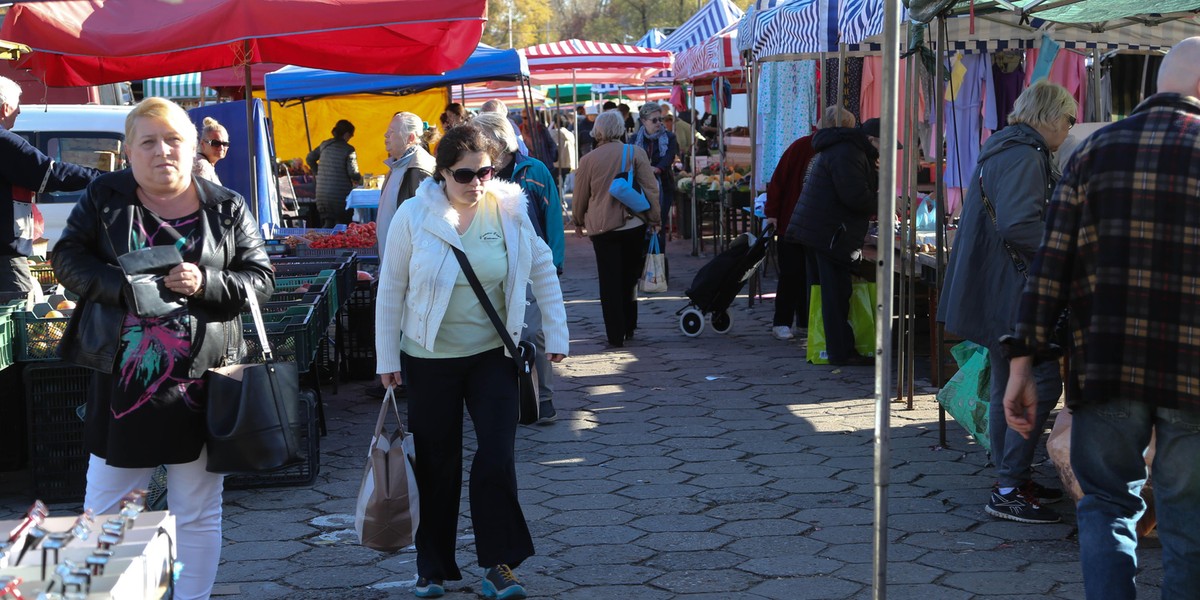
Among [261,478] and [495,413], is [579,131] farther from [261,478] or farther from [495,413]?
[495,413]

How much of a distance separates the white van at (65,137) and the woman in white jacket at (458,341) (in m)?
8.05

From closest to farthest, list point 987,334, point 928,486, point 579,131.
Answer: point 987,334
point 928,486
point 579,131

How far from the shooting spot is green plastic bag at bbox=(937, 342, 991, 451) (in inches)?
245

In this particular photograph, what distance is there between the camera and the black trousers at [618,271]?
10242mm

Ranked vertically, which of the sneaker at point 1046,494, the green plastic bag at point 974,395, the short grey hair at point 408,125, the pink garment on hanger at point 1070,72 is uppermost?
the pink garment on hanger at point 1070,72

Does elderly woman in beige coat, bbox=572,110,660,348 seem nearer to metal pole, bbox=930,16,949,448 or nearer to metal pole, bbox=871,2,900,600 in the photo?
metal pole, bbox=930,16,949,448

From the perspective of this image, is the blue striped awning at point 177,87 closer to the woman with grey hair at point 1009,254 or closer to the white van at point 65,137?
the white van at point 65,137

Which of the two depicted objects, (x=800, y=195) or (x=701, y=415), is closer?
(x=701, y=415)

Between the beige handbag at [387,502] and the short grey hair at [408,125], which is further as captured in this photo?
the short grey hair at [408,125]

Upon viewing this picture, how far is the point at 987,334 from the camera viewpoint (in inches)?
221

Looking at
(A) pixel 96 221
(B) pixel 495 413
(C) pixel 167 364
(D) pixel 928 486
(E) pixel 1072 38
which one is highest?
(E) pixel 1072 38

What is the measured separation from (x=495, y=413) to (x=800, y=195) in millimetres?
5607

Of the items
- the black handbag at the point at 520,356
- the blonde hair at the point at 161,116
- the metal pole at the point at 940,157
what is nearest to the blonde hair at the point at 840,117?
the metal pole at the point at 940,157

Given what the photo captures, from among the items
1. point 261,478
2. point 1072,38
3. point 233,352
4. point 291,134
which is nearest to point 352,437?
point 261,478
